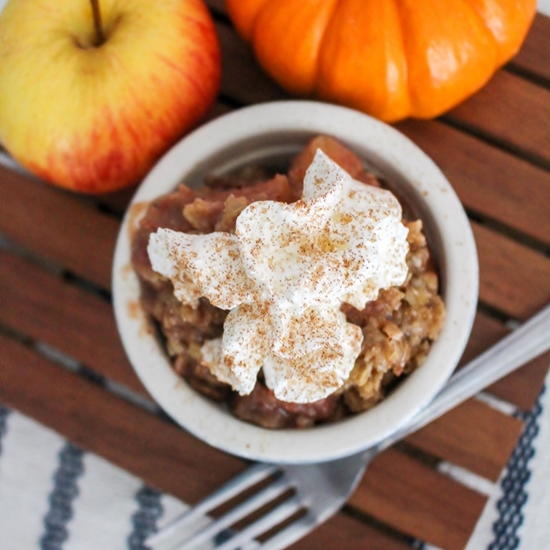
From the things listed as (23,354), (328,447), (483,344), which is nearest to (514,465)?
(483,344)

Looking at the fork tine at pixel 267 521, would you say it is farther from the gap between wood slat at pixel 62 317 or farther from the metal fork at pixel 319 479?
the gap between wood slat at pixel 62 317

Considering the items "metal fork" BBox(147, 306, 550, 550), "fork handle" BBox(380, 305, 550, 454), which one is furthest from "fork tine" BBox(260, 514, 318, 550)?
"fork handle" BBox(380, 305, 550, 454)

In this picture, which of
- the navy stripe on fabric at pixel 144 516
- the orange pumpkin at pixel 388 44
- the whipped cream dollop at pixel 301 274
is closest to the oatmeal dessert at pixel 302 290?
the whipped cream dollop at pixel 301 274

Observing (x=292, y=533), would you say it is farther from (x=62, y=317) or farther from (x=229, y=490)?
(x=62, y=317)

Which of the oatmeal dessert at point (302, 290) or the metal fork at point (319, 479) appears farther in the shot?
the metal fork at point (319, 479)

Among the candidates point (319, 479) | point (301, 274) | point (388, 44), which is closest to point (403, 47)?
point (388, 44)
